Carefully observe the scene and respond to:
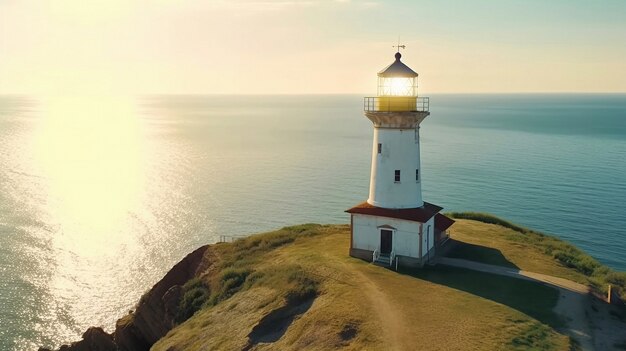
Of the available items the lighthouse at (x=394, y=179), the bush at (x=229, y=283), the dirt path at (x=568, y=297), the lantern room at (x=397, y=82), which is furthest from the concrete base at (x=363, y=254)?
the lantern room at (x=397, y=82)

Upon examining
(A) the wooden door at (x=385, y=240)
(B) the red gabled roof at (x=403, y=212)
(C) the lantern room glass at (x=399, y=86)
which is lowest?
(A) the wooden door at (x=385, y=240)

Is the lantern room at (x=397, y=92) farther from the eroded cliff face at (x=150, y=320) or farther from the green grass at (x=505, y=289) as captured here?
the eroded cliff face at (x=150, y=320)

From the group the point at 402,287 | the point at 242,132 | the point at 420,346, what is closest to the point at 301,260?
the point at 402,287

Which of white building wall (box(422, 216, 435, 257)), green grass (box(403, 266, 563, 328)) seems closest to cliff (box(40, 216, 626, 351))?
green grass (box(403, 266, 563, 328))

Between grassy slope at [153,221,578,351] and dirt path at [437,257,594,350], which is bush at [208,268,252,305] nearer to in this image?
grassy slope at [153,221,578,351]

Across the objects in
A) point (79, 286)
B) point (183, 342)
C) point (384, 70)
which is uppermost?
point (384, 70)

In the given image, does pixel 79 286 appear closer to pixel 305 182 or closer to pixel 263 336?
pixel 263 336
